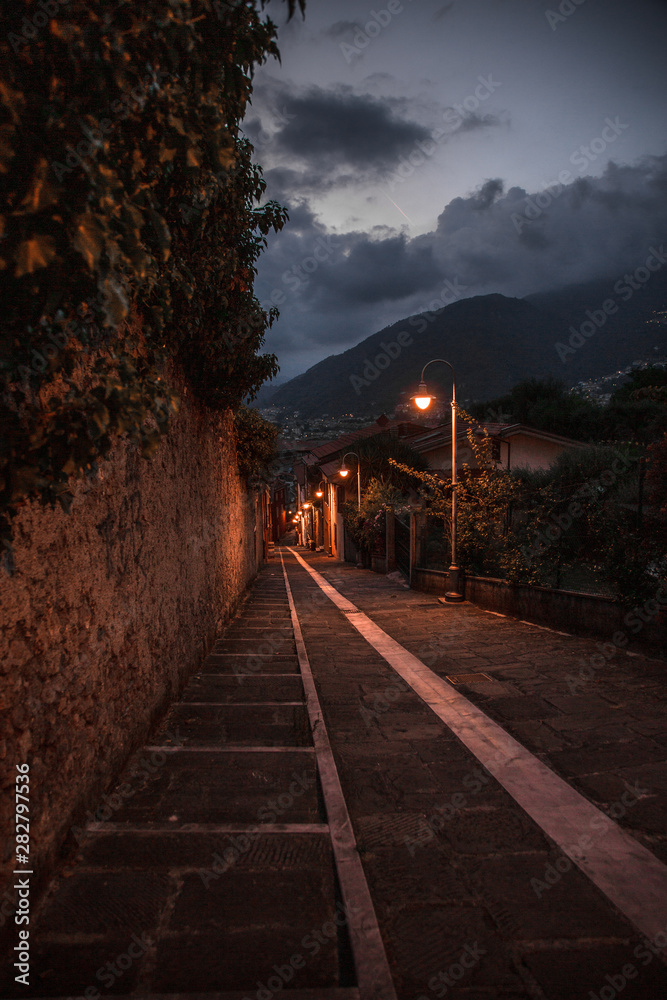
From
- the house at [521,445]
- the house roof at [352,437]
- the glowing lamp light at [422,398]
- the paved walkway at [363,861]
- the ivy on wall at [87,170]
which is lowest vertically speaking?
the paved walkway at [363,861]

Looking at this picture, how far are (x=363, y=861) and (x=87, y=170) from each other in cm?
307

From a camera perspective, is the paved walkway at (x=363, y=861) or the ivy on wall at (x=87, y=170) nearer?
the ivy on wall at (x=87, y=170)

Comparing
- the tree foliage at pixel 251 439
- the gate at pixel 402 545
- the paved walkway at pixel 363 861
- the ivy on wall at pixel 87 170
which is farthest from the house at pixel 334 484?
the ivy on wall at pixel 87 170

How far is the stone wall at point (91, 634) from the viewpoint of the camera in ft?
7.13

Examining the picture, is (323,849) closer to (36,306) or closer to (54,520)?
(54,520)

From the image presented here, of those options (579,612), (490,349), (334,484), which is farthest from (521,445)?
(490,349)

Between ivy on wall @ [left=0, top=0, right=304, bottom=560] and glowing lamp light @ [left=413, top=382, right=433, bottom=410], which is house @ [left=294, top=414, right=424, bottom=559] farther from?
ivy on wall @ [left=0, top=0, right=304, bottom=560]

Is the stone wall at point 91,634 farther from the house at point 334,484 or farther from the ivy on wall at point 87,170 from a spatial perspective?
the house at point 334,484

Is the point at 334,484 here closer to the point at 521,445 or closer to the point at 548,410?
the point at 521,445

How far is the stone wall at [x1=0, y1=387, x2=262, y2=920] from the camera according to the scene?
2174mm

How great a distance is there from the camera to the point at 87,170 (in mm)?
1564

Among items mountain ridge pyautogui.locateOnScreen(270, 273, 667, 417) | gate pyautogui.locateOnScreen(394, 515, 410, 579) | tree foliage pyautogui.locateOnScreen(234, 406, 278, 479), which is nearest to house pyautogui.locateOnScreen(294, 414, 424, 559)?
gate pyautogui.locateOnScreen(394, 515, 410, 579)

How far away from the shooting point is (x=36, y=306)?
179 cm

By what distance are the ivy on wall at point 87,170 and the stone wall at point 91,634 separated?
0.56m
